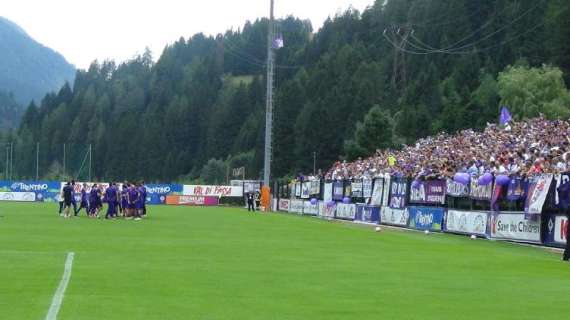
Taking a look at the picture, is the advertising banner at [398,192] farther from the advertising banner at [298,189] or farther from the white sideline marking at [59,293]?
the white sideline marking at [59,293]

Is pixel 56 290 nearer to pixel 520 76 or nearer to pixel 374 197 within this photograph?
pixel 374 197

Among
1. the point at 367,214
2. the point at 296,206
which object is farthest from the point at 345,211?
the point at 296,206

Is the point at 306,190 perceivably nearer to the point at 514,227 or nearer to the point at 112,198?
the point at 112,198

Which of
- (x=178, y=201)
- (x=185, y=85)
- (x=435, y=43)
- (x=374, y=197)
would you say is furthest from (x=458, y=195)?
(x=185, y=85)

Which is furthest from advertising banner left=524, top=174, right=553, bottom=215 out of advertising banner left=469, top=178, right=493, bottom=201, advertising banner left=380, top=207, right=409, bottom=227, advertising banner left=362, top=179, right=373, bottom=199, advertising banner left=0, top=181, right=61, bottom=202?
advertising banner left=0, top=181, right=61, bottom=202

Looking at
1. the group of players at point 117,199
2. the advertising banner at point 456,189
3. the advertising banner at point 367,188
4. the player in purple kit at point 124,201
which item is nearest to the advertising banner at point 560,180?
the advertising banner at point 456,189

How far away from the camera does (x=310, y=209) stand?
211 feet

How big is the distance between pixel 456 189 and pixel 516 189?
18.1ft

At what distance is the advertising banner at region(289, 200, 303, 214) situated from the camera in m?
67.6

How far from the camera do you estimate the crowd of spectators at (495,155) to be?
3225 cm

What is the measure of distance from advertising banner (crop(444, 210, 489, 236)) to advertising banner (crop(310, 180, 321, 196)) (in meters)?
25.9

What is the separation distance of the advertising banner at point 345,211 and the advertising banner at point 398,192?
7.21 meters

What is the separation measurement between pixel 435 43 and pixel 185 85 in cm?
7664

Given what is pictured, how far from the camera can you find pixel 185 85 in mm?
199750
